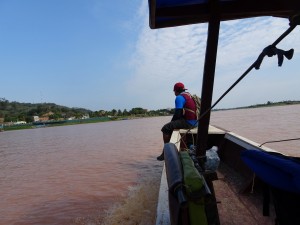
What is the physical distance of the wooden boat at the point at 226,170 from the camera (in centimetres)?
133

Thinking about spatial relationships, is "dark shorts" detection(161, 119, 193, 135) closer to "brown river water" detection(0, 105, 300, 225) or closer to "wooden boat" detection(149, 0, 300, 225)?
"brown river water" detection(0, 105, 300, 225)

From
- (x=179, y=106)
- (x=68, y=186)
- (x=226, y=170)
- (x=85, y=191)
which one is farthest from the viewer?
(x=68, y=186)

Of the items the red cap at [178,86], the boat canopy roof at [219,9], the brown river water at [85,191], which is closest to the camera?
the boat canopy roof at [219,9]

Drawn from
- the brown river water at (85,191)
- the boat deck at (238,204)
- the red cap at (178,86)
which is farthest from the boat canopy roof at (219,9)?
the red cap at (178,86)

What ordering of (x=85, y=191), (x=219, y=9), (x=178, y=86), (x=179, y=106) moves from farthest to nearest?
(x=85, y=191) < (x=178, y=86) < (x=179, y=106) < (x=219, y=9)

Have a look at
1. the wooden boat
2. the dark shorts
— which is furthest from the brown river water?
the wooden boat

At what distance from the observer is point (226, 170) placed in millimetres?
4238

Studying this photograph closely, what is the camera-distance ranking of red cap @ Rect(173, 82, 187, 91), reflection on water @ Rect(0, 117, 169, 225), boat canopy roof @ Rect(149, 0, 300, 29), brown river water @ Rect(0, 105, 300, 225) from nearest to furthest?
boat canopy roof @ Rect(149, 0, 300, 29)
brown river water @ Rect(0, 105, 300, 225)
reflection on water @ Rect(0, 117, 169, 225)
red cap @ Rect(173, 82, 187, 91)

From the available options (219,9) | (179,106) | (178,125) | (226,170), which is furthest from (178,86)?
(219,9)

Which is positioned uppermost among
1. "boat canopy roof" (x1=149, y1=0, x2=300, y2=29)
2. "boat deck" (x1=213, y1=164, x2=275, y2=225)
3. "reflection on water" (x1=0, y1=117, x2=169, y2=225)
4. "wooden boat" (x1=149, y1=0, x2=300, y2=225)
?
"boat canopy roof" (x1=149, y1=0, x2=300, y2=29)

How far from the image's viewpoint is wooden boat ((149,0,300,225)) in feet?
4.38

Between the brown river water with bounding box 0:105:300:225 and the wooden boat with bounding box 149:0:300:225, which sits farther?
the brown river water with bounding box 0:105:300:225

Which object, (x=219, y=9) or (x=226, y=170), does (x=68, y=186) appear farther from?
(x=219, y=9)

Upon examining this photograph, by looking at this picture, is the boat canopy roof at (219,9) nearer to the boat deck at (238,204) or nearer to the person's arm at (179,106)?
the boat deck at (238,204)
